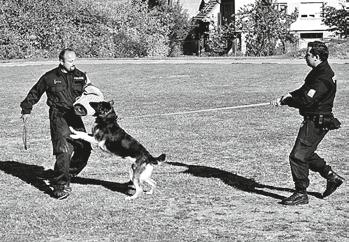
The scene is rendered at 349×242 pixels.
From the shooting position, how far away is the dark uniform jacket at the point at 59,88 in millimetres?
8586

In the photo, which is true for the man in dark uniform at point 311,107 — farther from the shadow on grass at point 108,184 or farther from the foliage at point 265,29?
the foliage at point 265,29

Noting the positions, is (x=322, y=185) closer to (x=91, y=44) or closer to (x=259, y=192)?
(x=259, y=192)

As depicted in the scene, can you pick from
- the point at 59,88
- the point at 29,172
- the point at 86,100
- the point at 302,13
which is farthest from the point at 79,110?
the point at 302,13

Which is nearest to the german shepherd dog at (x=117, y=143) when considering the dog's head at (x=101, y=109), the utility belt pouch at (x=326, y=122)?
the dog's head at (x=101, y=109)

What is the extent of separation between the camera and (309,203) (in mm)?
8391

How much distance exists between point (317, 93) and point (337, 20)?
4088 centimetres

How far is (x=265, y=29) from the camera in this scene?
44.0m

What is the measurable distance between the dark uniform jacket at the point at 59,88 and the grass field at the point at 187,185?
121 cm

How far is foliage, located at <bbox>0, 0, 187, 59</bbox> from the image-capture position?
1727 inches

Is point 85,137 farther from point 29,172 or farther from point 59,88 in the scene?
point 29,172

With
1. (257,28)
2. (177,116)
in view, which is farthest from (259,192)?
(257,28)

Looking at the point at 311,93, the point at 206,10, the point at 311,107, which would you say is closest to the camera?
the point at 311,93

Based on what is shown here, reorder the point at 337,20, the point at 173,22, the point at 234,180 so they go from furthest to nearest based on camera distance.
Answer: the point at 173,22, the point at 337,20, the point at 234,180

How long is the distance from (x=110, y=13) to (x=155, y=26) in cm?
317
